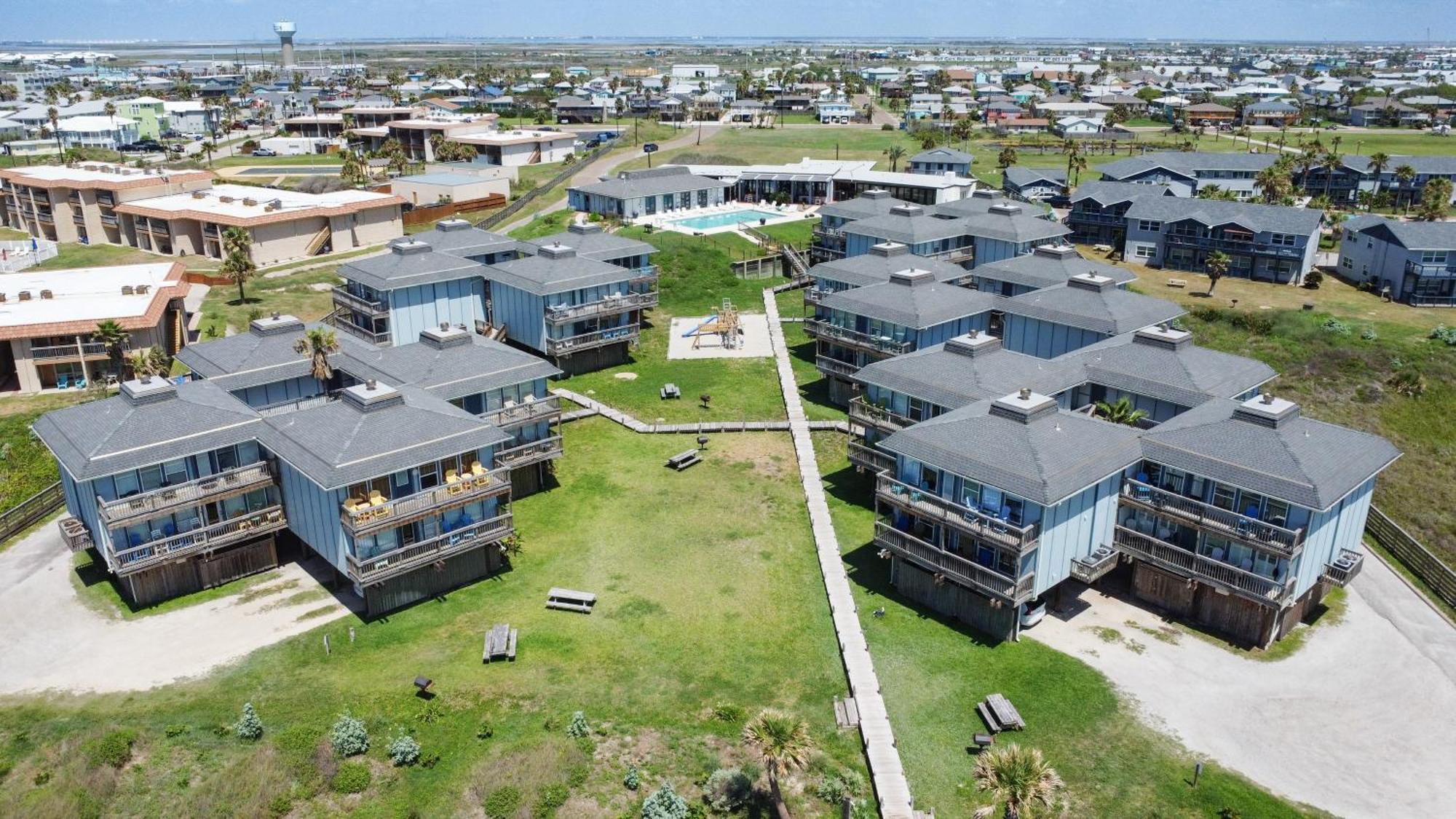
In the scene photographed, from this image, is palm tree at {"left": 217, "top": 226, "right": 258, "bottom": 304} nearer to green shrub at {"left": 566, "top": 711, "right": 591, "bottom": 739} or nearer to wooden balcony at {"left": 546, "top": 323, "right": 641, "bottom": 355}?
wooden balcony at {"left": 546, "top": 323, "right": 641, "bottom": 355}

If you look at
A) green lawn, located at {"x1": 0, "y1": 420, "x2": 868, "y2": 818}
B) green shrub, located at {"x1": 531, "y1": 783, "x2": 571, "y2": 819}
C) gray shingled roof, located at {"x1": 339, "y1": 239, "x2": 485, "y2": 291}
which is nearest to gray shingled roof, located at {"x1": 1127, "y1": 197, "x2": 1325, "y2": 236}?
green lawn, located at {"x1": 0, "y1": 420, "x2": 868, "y2": 818}

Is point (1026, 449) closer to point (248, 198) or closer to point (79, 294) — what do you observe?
point (79, 294)

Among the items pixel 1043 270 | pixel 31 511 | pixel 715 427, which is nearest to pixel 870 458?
pixel 715 427

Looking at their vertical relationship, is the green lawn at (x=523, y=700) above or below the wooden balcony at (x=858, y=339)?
below

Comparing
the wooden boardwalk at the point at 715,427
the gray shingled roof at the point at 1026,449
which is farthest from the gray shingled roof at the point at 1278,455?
the wooden boardwalk at the point at 715,427

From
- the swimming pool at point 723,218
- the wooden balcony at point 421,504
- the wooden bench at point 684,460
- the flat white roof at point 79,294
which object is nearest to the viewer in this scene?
the wooden balcony at point 421,504

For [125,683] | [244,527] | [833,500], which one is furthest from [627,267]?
[125,683]

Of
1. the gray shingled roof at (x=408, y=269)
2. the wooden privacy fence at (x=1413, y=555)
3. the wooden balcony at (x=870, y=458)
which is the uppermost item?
the gray shingled roof at (x=408, y=269)

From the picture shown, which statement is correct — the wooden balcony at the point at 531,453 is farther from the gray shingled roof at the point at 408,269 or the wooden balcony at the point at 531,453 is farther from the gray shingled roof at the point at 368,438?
the gray shingled roof at the point at 408,269
